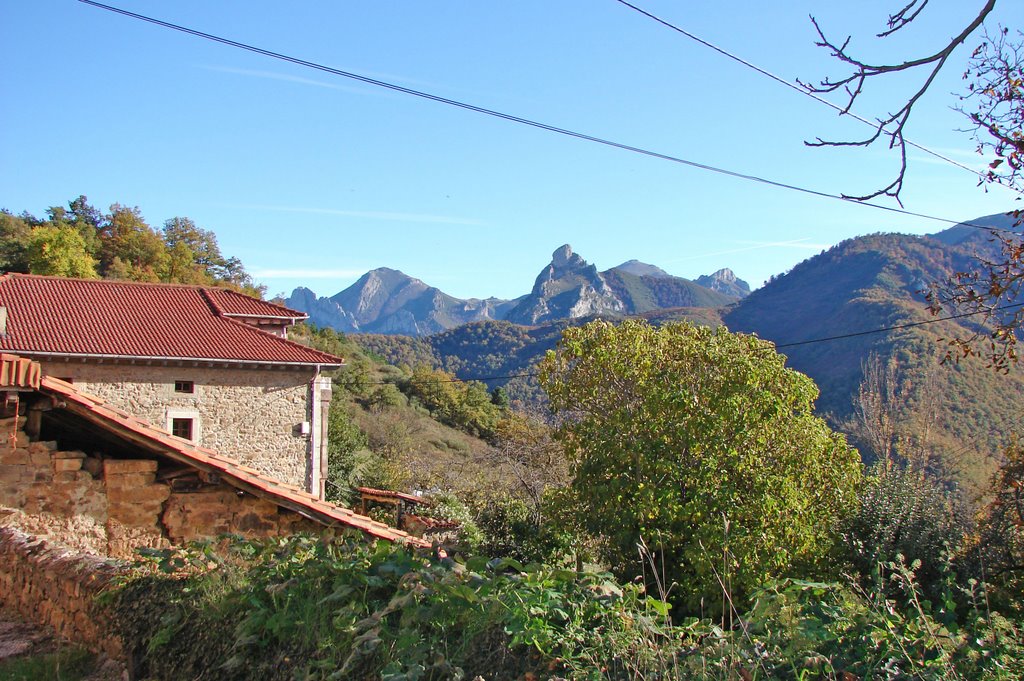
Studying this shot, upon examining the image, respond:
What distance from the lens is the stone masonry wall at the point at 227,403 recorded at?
18.6 m

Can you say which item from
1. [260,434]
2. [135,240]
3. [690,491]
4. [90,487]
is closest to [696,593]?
[690,491]

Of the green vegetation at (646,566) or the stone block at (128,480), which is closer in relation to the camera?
the green vegetation at (646,566)

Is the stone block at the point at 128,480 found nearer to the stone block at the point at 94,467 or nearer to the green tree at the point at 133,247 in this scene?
the stone block at the point at 94,467

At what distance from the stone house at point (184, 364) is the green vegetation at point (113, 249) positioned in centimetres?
1536

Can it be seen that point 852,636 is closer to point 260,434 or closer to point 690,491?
point 690,491

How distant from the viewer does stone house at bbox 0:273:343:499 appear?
1844 cm

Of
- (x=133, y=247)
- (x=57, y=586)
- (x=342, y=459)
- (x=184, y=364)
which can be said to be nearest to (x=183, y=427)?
(x=184, y=364)

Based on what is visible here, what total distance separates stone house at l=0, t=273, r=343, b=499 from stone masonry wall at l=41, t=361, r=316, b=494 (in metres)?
0.03

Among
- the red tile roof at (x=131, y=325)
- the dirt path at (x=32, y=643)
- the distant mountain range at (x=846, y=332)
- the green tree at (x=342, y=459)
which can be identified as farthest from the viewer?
the distant mountain range at (x=846, y=332)

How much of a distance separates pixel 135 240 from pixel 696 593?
4257 centimetres

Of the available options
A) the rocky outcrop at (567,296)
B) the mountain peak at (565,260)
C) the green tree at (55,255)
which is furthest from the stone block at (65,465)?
the mountain peak at (565,260)

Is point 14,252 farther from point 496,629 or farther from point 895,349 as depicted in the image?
point 895,349

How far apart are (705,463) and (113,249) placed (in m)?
42.4

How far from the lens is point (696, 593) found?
11.0 m
